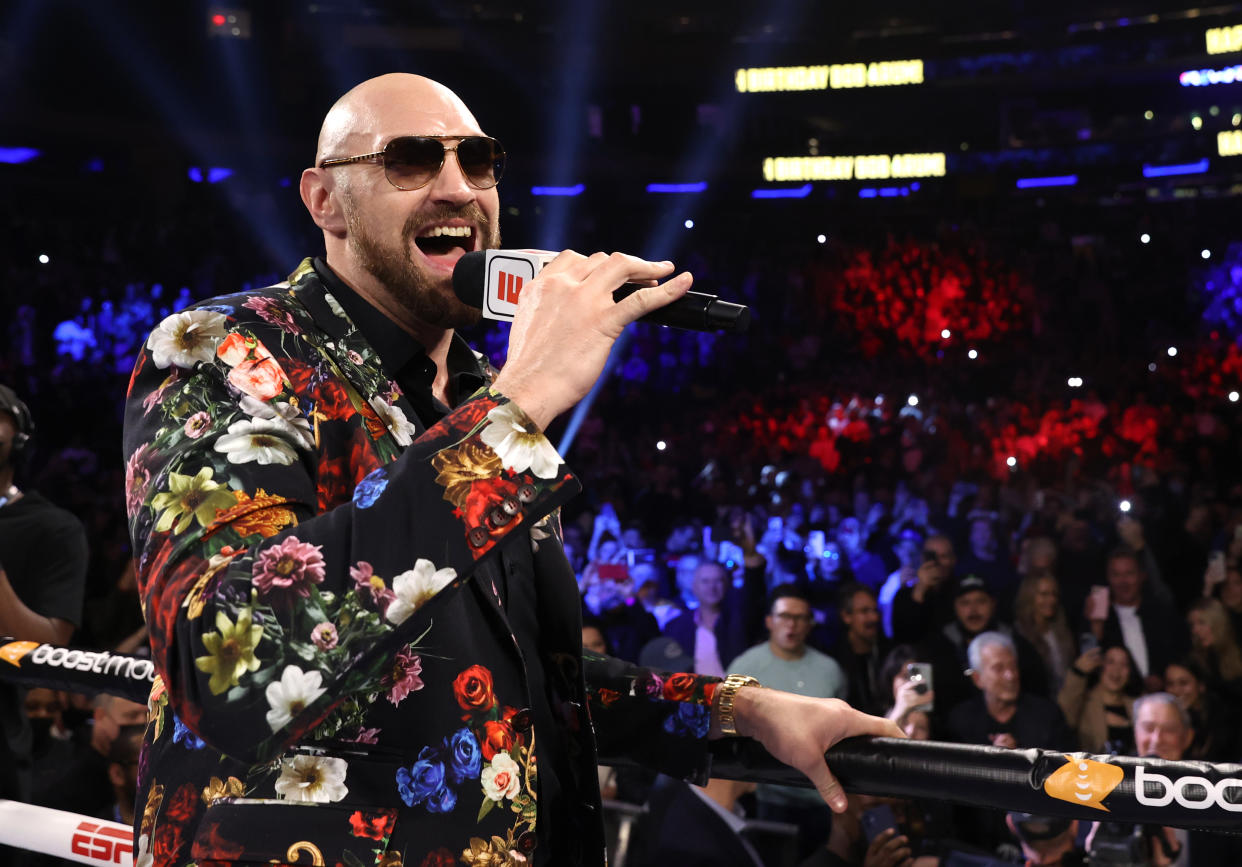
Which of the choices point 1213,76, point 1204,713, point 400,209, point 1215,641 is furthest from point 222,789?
point 1213,76

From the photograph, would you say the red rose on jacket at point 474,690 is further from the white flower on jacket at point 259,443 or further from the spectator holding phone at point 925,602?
the spectator holding phone at point 925,602

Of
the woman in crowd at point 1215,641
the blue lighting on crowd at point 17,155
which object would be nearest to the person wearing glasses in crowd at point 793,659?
the woman in crowd at point 1215,641

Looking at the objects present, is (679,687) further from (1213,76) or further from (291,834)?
(1213,76)

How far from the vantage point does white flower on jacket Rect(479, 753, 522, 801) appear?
3.42ft

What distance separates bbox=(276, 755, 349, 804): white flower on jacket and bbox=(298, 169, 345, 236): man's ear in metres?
0.66

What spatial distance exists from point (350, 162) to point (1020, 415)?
33.8ft

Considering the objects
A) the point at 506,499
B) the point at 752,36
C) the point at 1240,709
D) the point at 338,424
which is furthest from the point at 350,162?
the point at 752,36

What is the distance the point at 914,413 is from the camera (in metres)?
11.1

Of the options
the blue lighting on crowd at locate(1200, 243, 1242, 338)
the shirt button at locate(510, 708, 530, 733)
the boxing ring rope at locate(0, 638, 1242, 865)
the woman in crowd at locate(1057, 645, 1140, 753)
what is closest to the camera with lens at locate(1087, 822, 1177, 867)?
the woman in crowd at locate(1057, 645, 1140, 753)

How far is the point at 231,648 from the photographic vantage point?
0.85 meters

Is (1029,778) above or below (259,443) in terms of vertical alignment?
below

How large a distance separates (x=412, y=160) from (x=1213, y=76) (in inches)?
708

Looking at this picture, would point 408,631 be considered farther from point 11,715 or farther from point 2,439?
point 2,439

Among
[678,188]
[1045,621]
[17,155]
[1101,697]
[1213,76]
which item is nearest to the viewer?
[1101,697]
